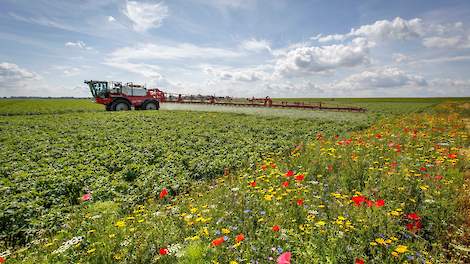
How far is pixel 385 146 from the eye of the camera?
27.5ft

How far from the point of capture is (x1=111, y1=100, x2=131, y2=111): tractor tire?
26766mm

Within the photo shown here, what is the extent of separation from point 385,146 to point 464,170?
7.62 feet

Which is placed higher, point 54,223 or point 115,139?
point 115,139

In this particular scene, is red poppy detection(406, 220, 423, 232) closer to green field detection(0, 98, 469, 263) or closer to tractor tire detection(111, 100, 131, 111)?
green field detection(0, 98, 469, 263)

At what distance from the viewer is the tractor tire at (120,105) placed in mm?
26766

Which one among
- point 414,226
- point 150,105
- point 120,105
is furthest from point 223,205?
point 150,105

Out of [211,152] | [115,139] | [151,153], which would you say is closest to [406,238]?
[211,152]

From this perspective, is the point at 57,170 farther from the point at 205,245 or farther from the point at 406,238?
the point at 406,238

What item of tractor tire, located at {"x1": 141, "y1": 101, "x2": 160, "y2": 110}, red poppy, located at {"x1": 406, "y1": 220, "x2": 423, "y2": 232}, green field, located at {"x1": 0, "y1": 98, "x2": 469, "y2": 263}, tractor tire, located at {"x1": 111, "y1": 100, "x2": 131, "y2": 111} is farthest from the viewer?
tractor tire, located at {"x1": 141, "y1": 101, "x2": 160, "y2": 110}

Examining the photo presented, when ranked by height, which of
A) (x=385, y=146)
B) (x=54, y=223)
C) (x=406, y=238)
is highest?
(x=385, y=146)

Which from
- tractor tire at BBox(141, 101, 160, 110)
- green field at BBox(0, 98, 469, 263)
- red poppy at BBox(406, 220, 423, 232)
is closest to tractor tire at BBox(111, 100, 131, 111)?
tractor tire at BBox(141, 101, 160, 110)

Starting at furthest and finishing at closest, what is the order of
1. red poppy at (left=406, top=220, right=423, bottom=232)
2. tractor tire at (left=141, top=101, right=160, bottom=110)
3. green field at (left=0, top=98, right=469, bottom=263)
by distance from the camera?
tractor tire at (left=141, top=101, right=160, bottom=110)
red poppy at (left=406, top=220, right=423, bottom=232)
green field at (left=0, top=98, right=469, bottom=263)

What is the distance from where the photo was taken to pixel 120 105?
2711 cm

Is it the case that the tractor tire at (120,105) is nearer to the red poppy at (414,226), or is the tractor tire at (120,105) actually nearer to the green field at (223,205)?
the green field at (223,205)
